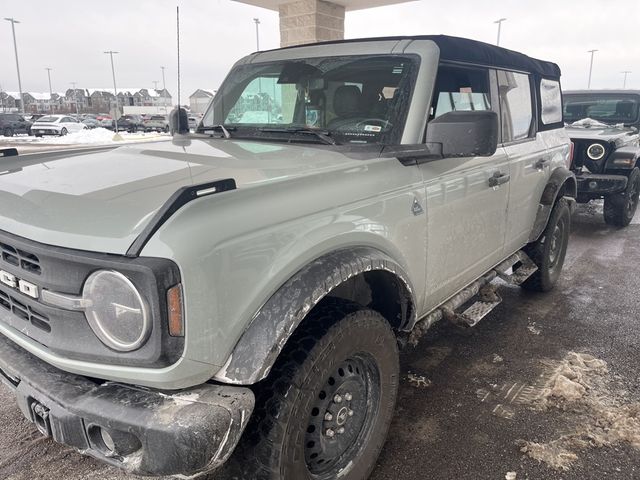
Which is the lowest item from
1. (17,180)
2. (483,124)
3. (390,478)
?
(390,478)

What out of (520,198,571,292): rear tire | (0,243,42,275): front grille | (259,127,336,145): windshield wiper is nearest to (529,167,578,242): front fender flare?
(520,198,571,292): rear tire

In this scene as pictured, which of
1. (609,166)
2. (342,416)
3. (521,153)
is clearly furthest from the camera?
(609,166)

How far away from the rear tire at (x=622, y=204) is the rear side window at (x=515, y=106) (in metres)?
4.40

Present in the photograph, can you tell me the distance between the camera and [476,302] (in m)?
3.75

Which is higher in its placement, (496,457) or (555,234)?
(555,234)

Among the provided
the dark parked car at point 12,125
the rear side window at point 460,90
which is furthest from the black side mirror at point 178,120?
the dark parked car at point 12,125

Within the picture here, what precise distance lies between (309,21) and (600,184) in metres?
6.08

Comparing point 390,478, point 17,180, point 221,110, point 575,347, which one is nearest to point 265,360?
point 390,478

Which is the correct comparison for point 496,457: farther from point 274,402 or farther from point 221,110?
point 221,110

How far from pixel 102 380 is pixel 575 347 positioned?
344 centimetres

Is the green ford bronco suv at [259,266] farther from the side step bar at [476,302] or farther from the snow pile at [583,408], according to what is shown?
the snow pile at [583,408]

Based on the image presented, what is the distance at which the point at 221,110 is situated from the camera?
11.8ft

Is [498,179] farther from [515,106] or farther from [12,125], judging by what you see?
[12,125]

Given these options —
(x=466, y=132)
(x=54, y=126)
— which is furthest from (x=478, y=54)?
(x=54, y=126)
